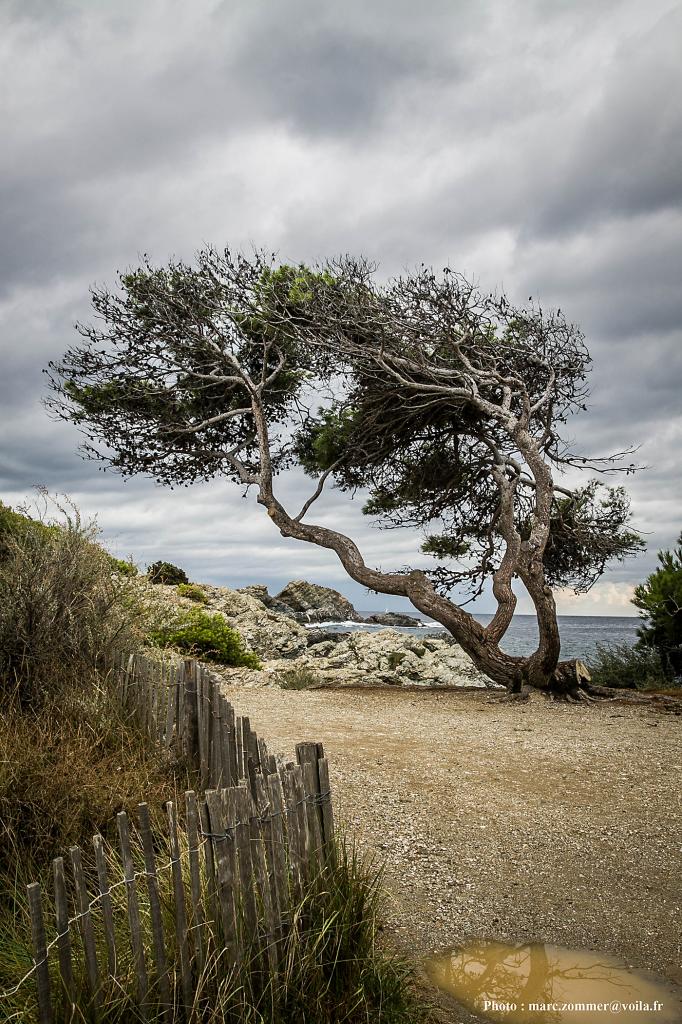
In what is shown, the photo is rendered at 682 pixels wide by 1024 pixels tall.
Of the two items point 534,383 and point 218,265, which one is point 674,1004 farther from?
point 218,265

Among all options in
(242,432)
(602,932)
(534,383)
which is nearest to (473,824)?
(602,932)

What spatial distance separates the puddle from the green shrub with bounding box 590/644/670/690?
11.1 meters

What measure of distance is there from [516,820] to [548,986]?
2200 millimetres

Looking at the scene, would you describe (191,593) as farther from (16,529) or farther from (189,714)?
(189,714)

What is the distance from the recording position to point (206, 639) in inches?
587

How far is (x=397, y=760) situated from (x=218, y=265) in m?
11.5

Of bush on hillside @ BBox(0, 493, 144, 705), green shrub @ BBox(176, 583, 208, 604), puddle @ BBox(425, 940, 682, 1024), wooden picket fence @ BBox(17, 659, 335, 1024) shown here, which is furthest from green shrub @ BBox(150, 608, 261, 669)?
puddle @ BBox(425, 940, 682, 1024)

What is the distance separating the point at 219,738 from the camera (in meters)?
5.59

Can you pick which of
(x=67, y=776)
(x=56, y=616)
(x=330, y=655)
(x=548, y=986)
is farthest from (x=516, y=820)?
(x=330, y=655)

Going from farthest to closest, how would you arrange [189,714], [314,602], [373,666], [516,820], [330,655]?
[314,602] < [330,655] < [373,666] < [189,714] < [516,820]

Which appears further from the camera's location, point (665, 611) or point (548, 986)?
point (665, 611)

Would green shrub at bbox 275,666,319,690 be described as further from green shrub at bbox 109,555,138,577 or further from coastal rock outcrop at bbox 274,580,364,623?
coastal rock outcrop at bbox 274,580,364,623

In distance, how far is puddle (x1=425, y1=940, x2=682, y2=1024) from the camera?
3576 millimetres

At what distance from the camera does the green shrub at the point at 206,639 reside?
1487cm
